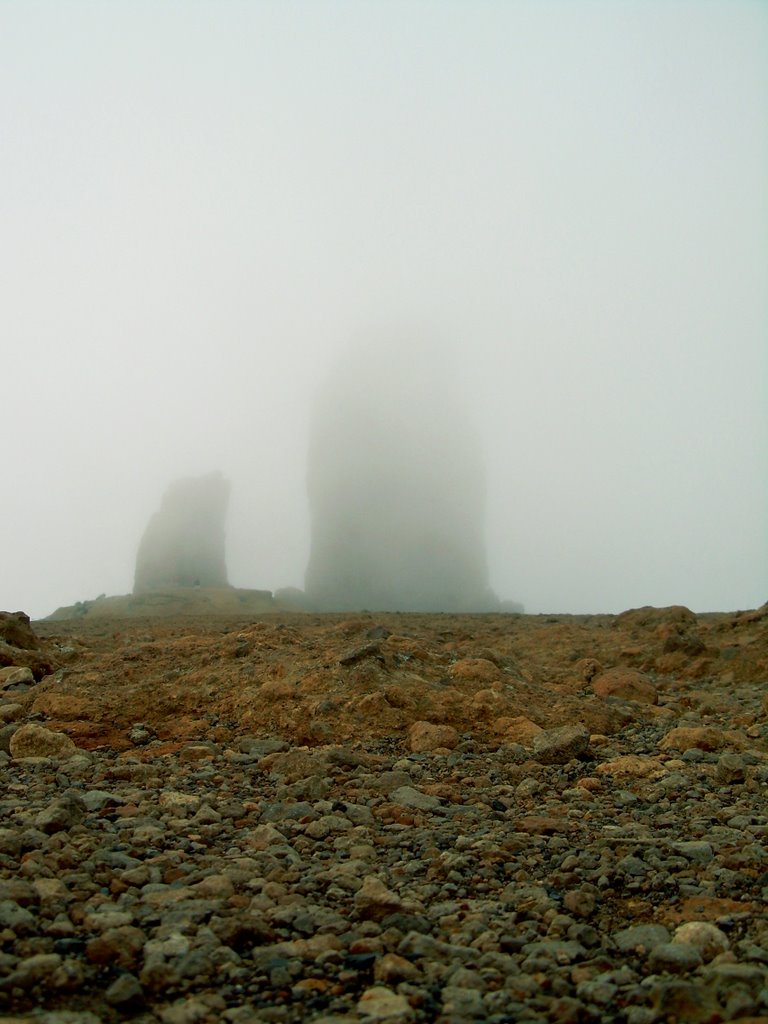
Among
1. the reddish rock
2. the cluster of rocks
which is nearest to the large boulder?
the cluster of rocks

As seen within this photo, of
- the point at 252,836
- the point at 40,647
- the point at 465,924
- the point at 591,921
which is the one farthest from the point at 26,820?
the point at 40,647

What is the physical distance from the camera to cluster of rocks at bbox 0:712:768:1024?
346cm

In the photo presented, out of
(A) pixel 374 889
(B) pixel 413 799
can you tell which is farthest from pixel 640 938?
(B) pixel 413 799

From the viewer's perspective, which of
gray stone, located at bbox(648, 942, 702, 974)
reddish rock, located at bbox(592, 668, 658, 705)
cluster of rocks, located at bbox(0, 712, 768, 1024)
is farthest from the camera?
reddish rock, located at bbox(592, 668, 658, 705)

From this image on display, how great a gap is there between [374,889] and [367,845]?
3.13 ft

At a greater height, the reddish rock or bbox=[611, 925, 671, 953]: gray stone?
the reddish rock

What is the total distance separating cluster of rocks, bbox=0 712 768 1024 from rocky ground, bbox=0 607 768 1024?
0.02 m

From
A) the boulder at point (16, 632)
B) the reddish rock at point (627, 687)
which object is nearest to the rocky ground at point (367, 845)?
the reddish rock at point (627, 687)

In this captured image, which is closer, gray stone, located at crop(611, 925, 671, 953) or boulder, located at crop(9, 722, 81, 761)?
gray stone, located at crop(611, 925, 671, 953)

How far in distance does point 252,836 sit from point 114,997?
2.06 metres

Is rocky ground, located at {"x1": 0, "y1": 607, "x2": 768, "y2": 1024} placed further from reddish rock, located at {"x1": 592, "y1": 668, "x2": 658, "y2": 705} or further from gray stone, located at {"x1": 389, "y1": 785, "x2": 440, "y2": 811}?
reddish rock, located at {"x1": 592, "y1": 668, "x2": 658, "y2": 705}

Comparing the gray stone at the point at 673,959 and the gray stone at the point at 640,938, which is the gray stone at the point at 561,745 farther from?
the gray stone at the point at 673,959

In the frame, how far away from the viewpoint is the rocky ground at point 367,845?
3531mm

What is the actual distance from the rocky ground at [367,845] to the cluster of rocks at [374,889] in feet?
0.06
